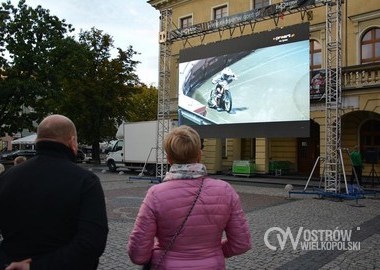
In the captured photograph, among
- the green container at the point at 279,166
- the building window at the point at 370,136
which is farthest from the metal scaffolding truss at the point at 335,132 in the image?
the green container at the point at 279,166

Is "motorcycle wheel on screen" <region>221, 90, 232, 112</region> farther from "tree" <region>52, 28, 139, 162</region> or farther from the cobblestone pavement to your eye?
"tree" <region>52, 28, 139, 162</region>

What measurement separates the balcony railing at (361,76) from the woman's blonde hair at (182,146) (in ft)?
63.6

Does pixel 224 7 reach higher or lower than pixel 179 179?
higher

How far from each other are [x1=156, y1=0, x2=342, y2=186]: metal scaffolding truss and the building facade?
26 cm

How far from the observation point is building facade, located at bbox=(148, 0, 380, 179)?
20766 millimetres

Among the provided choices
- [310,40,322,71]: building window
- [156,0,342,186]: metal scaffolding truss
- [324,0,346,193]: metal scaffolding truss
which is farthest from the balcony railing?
[324,0,346,193]: metal scaffolding truss

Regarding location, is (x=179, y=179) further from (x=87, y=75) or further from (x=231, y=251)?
(x=87, y=75)

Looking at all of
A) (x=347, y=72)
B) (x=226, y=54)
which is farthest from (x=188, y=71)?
(x=347, y=72)

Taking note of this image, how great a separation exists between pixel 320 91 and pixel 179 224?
69.5ft

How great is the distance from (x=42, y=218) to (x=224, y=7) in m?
29.2

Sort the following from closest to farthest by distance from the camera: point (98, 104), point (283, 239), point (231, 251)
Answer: point (231, 251) → point (283, 239) → point (98, 104)

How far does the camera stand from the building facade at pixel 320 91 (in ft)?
68.1

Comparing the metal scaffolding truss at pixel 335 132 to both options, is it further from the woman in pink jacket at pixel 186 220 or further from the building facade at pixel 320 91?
the woman in pink jacket at pixel 186 220

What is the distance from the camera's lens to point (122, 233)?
888 cm
